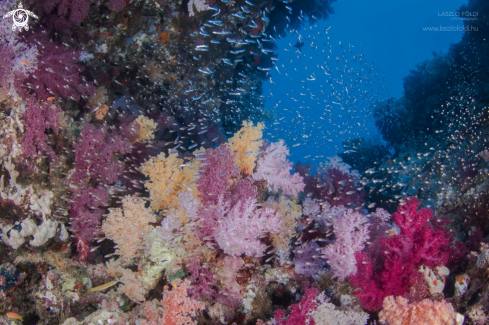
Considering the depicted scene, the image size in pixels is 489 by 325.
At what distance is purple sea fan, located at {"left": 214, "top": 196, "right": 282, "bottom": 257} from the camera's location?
3773mm

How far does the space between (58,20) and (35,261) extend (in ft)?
18.7

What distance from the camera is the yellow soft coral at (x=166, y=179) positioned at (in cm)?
471

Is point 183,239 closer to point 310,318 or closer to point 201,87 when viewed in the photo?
point 310,318

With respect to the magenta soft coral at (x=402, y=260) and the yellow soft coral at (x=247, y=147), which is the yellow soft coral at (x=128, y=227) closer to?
the yellow soft coral at (x=247, y=147)

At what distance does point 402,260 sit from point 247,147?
3.16 meters

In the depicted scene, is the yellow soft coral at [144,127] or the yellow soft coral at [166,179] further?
the yellow soft coral at [144,127]

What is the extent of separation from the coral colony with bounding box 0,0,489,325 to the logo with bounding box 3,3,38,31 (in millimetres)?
122

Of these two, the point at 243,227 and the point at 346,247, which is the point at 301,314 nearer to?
the point at 346,247

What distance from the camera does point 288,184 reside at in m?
5.04

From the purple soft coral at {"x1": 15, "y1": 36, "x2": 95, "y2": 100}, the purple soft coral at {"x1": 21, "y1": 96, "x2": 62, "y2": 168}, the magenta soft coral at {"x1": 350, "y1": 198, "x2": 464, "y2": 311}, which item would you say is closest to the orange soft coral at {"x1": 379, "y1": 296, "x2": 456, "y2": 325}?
the magenta soft coral at {"x1": 350, "y1": 198, "x2": 464, "y2": 311}

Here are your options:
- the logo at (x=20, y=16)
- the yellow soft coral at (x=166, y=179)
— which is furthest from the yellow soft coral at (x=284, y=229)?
the logo at (x=20, y=16)

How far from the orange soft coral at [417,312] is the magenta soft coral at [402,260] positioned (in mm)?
263

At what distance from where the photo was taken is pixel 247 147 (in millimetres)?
4965

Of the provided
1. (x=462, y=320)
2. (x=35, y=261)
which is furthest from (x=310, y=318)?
(x=35, y=261)
